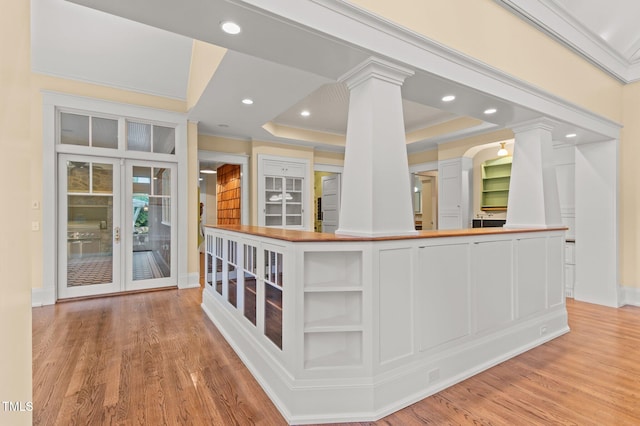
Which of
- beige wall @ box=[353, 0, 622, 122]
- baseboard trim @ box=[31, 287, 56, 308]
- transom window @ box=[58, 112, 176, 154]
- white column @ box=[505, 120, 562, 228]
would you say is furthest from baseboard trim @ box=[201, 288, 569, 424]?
transom window @ box=[58, 112, 176, 154]

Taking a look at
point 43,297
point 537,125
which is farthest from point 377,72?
point 43,297

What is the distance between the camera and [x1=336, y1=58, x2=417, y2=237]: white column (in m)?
2.08

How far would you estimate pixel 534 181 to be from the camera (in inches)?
130

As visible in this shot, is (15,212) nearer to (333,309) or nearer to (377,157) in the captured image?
(333,309)

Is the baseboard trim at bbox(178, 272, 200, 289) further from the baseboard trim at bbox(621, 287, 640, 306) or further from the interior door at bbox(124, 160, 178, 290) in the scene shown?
the baseboard trim at bbox(621, 287, 640, 306)

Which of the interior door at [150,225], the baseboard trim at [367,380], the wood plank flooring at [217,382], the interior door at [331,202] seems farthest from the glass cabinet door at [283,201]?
the baseboard trim at [367,380]

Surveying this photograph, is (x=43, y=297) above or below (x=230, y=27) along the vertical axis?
below

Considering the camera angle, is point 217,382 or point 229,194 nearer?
point 217,382

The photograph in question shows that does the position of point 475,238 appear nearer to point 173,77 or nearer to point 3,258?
point 3,258

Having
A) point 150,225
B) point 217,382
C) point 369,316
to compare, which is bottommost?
point 217,382

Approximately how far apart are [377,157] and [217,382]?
6.64ft

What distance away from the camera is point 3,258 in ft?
2.73

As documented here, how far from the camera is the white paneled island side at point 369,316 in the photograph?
6.30 feet

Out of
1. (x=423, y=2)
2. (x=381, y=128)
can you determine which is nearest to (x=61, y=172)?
(x=381, y=128)
